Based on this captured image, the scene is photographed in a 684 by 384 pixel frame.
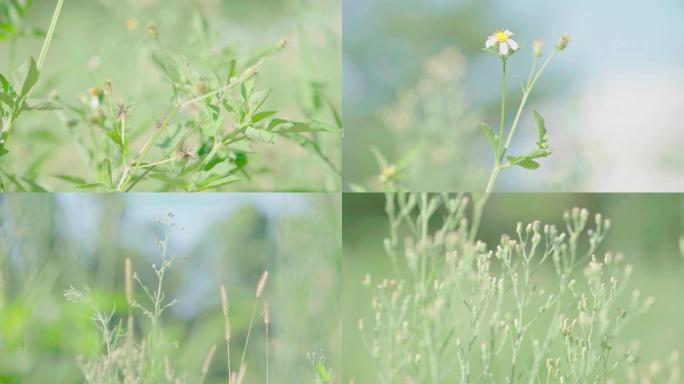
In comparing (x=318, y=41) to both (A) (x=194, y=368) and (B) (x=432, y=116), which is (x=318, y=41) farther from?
(A) (x=194, y=368)

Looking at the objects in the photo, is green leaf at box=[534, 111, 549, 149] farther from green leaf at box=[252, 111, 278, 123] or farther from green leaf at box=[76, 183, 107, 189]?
green leaf at box=[76, 183, 107, 189]

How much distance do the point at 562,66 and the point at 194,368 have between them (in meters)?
1.55

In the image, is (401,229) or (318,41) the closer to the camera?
(318,41)

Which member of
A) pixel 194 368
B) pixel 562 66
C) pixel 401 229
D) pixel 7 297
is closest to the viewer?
pixel 7 297

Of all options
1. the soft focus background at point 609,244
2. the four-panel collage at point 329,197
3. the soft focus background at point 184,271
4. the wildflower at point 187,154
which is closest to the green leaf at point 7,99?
the four-panel collage at point 329,197

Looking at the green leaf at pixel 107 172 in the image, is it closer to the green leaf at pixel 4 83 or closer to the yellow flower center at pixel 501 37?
the green leaf at pixel 4 83

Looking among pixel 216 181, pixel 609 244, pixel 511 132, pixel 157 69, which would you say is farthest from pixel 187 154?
pixel 609 244

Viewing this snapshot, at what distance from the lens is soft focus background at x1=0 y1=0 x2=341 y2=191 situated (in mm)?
1283

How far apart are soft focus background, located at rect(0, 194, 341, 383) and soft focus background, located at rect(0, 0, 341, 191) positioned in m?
0.06

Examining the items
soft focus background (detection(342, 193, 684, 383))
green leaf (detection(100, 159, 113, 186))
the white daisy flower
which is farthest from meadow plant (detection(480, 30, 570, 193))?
soft focus background (detection(342, 193, 684, 383))

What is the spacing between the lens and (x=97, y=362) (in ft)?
3.15

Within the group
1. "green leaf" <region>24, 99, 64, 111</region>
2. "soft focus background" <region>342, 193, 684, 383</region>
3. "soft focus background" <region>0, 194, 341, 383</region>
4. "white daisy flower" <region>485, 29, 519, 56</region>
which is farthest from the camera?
"soft focus background" <region>342, 193, 684, 383</region>

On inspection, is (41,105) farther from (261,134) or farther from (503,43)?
(503,43)

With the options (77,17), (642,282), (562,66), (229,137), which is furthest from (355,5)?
(229,137)
